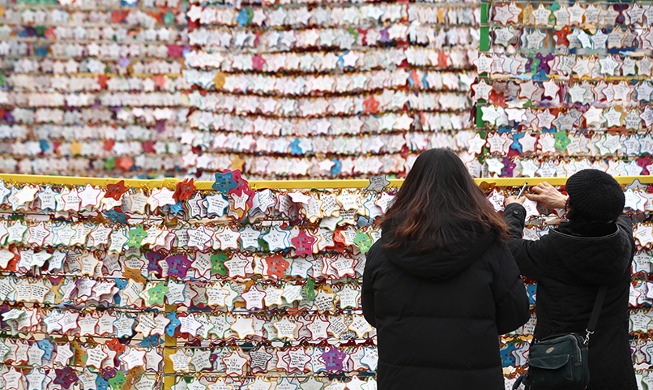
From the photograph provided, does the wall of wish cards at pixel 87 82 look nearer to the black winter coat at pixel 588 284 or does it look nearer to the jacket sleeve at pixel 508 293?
the black winter coat at pixel 588 284

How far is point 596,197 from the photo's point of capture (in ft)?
8.82

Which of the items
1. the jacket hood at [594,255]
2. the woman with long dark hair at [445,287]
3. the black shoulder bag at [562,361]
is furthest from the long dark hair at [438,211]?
the black shoulder bag at [562,361]

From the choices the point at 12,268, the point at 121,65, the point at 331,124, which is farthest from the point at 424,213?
the point at 121,65

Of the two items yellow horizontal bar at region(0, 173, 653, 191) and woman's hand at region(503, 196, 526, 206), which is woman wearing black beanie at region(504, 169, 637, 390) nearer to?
woman's hand at region(503, 196, 526, 206)

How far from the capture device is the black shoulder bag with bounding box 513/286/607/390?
265 centimetres

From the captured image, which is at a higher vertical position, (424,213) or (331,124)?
(331,124)

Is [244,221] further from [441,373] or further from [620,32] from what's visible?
[620,32]

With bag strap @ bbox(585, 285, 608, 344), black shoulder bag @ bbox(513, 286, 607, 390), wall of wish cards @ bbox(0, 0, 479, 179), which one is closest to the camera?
black shoulder bag @ bbox(513, 286, 607, 390)

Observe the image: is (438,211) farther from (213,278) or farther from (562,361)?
(213,278)

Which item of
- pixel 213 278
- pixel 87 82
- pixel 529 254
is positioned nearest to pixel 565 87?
pixel 529 254

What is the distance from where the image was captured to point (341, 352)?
134 inches

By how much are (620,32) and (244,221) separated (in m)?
2.97

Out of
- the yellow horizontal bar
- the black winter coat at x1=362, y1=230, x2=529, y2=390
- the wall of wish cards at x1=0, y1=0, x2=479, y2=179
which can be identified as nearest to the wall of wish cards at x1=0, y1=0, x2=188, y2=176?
the wall of wish cards at x1=0, y1=0, x2=479, y2=179

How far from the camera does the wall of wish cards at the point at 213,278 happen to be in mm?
3373
